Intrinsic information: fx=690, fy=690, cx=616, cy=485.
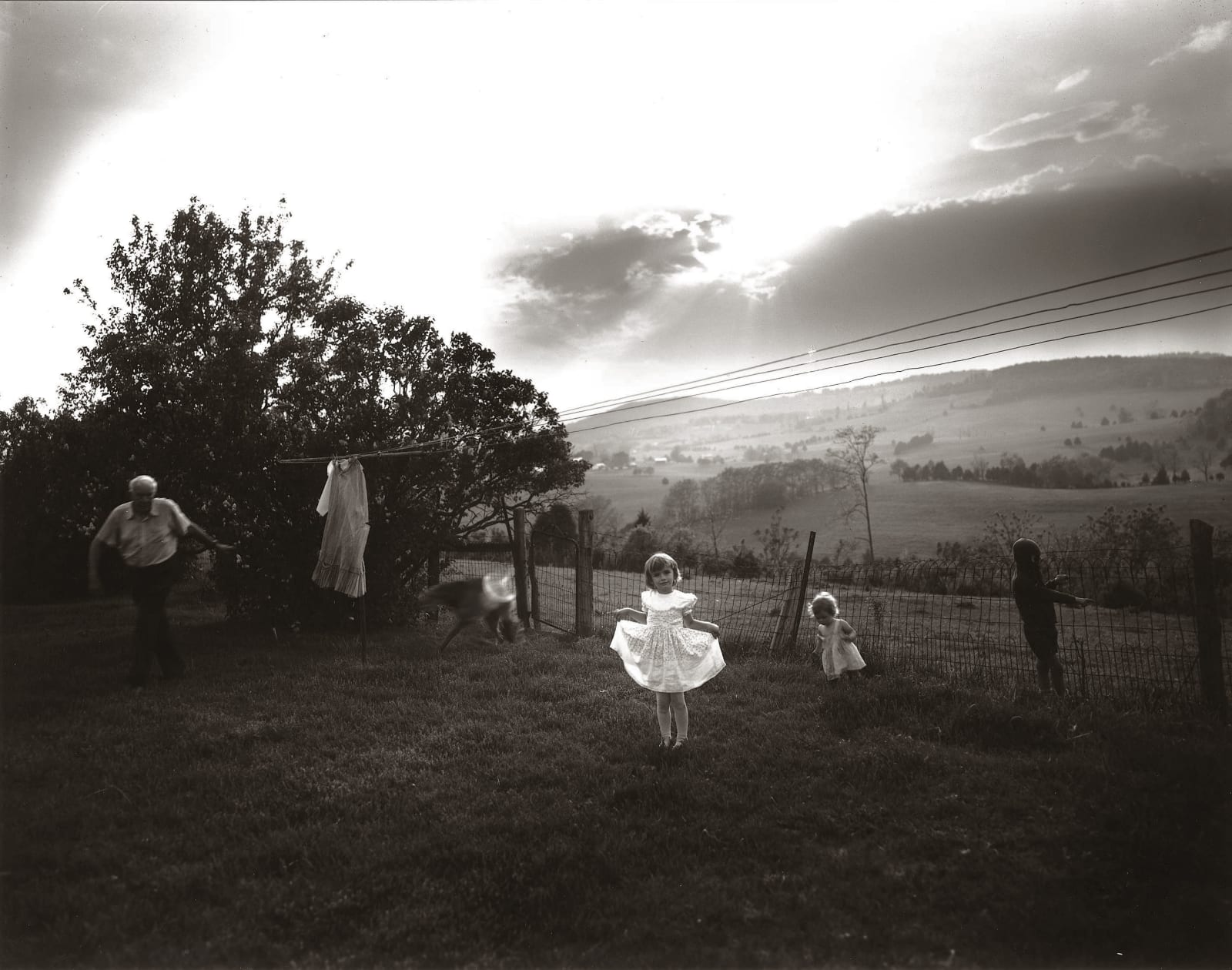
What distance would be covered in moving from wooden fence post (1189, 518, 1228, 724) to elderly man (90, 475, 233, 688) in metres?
10.6

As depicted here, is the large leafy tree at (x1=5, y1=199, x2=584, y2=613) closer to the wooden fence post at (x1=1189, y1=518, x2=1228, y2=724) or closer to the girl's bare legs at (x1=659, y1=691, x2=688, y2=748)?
the girl's bare legs at (x1=659, y1=691, x2=688, y2=748)

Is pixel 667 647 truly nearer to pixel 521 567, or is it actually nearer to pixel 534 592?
pixel 534 592

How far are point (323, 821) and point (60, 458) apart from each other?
1109cm

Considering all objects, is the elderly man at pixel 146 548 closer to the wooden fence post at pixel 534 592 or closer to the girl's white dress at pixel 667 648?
the girl's white dress at pixel 667 648

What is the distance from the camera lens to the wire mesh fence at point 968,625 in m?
7.77

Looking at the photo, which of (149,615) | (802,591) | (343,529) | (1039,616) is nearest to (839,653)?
(802,591)

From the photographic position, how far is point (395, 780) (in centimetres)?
557

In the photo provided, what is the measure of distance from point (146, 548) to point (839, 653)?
8.13m

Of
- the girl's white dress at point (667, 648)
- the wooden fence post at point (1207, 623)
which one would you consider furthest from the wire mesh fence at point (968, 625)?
the girl's white dress at point (667, 648)

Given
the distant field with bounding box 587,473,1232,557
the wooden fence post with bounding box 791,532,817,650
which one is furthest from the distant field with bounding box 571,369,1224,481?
the wooden fence post with bounding box 791,532,817,650

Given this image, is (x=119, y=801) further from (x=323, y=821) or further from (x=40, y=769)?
(x=323, y=821)

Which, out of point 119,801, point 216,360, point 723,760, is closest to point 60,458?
point 216,360

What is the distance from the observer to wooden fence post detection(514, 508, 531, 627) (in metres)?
12.4

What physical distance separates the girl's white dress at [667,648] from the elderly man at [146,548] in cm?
505
